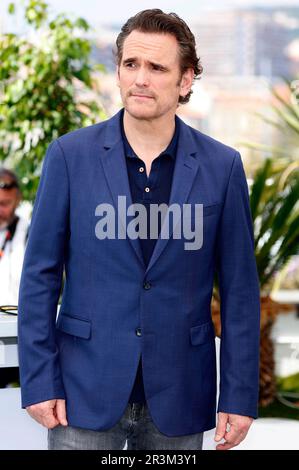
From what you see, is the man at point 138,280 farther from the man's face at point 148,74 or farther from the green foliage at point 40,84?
the green foliage at point 40,84

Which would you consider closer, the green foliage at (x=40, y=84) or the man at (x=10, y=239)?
the man at (x=10, y=239)

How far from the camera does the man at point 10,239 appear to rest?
14.3 ft

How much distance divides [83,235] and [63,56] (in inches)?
128

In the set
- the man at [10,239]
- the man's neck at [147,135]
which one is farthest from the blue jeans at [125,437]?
the man at [10,239]

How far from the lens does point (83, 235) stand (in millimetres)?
1916

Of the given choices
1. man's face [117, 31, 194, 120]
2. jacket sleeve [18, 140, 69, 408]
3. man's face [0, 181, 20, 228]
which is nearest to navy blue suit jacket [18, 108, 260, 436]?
jacket sleeve [18, 140, 69, 408]

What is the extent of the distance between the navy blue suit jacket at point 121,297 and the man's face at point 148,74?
0.37ft

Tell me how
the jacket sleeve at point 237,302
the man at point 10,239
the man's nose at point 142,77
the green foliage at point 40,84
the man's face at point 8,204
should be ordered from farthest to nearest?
the green foliage at point 40,84, the man's face at point 8,204, the man at point 10,239, the jacket sleeve at point 237,302, the man's nose at point 142,77

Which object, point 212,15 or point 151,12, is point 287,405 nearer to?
point 151,12

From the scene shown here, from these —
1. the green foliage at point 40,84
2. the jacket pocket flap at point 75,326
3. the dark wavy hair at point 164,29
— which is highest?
the green foliage at point 40,84

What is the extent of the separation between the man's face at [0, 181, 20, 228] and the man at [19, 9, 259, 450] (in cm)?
262

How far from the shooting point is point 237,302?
2.02m

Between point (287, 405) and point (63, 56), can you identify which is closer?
point (63, 56)
